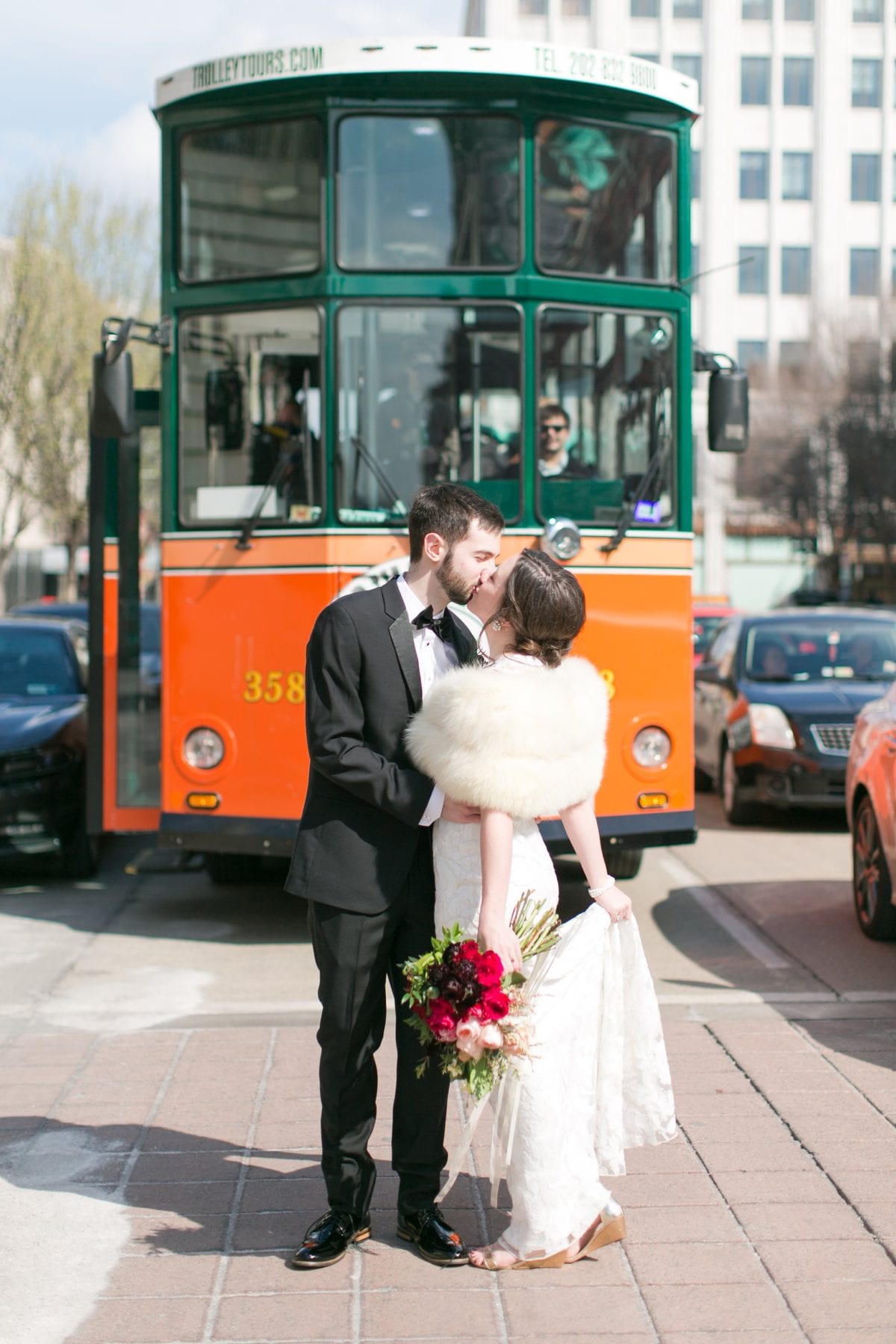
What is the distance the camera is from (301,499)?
7.68 meters

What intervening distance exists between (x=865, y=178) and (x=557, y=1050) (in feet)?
229

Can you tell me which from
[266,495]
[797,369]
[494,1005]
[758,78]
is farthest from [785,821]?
[758,78]

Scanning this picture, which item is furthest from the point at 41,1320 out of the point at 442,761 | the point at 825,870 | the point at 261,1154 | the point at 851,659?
the point at 851,659

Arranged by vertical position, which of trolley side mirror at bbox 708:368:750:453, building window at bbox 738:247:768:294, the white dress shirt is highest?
building window at bbox 738:247:768:294

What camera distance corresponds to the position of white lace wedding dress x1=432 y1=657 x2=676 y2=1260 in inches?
153

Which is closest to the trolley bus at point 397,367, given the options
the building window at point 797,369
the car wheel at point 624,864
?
the car wheel at point 624,864

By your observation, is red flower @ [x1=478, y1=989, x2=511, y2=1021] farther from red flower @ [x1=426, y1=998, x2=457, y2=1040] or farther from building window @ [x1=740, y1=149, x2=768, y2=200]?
building window @ [x1=740, y1=149, x2=768, y2=200]

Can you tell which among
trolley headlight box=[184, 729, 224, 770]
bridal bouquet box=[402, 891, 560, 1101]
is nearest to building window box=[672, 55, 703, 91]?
trolley headlight box=[184, 729, 224, 770]

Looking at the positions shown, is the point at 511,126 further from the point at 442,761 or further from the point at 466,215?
the point at 442,761

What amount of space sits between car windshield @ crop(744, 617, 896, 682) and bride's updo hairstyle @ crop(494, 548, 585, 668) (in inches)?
358

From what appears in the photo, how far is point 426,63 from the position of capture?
24.5 feet

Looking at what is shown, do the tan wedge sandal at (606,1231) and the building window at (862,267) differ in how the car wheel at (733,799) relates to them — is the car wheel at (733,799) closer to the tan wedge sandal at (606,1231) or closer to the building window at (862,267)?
the tan wedge sandal at (606,1231)

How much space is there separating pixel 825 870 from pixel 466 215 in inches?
194

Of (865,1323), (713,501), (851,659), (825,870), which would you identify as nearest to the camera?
(865,1323)
